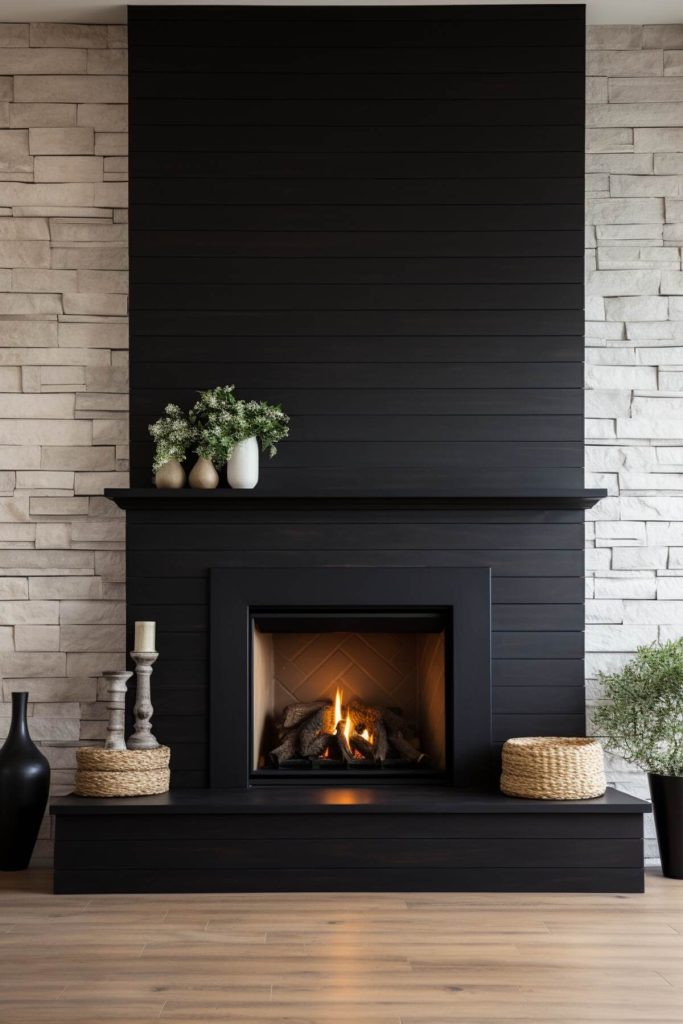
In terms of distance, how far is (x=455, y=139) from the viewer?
148 inches

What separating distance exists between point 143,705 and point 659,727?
5.67ft

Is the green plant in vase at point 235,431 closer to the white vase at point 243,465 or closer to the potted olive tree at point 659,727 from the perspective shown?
the white vase at point 243,465

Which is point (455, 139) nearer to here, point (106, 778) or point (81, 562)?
point (81, 562)

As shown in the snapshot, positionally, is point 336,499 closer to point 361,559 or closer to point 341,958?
point 361,559

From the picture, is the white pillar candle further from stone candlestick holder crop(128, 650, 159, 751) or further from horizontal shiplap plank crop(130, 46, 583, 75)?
horizontal shiplap plank crop(130, 46, 583, 75)

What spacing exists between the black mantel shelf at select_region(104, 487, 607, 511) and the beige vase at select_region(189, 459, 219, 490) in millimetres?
29

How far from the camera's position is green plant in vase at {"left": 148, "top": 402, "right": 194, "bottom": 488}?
3.54m

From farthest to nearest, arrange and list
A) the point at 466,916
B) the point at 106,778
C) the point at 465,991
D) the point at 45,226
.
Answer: the point at 45,226 < the point at 106,778 < the point at 466,916 < the point at 465,991

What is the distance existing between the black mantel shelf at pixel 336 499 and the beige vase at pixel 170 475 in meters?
0.03

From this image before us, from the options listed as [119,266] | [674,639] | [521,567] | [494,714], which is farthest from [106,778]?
[674,639]

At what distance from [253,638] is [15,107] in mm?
2141

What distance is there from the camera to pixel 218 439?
350cm

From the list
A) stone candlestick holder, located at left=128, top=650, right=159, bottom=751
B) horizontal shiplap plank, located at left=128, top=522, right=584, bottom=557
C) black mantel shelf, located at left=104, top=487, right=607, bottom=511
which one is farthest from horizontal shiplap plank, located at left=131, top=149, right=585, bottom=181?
stone candlestick holder, located at left=128, top=650, right=159, bottom=751

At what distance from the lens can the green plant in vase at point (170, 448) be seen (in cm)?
354
